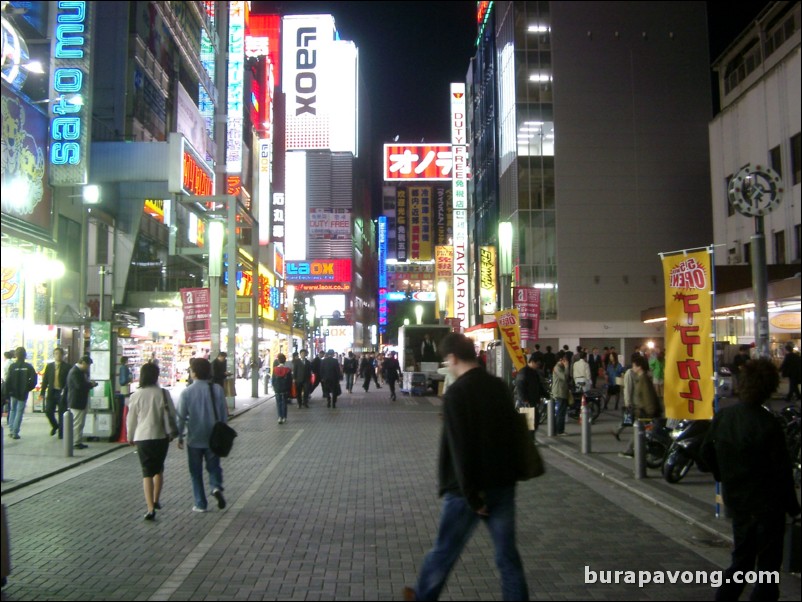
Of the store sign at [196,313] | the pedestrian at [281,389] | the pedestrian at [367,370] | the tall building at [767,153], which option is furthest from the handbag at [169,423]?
the pedestrian at [367,370]

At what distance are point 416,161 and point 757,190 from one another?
4387 centimetres

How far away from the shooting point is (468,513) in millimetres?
4652

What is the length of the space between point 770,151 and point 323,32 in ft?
165

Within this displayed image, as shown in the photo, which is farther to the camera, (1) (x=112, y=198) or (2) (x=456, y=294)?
(2) (x=456, y=294)

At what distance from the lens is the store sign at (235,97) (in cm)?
4356

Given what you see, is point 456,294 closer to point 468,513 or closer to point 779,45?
point 779,45

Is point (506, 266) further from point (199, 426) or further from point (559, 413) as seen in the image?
point (199, 426)

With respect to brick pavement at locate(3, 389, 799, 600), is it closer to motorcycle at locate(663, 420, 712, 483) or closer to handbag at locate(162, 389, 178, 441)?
motorcycle at locate(663, 420, 712, 483)

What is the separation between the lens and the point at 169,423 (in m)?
8.53

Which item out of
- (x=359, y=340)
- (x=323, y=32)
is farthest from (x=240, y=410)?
(x=359, y=340)

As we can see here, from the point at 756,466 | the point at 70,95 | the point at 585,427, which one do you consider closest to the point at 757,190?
the point at 756,466

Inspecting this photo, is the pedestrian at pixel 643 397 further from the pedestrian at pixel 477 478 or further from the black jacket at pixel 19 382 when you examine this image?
the black jacket at pixel 19 382

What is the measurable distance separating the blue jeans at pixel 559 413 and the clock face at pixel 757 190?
868cm

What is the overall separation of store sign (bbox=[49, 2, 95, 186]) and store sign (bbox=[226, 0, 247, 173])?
1030 inches
